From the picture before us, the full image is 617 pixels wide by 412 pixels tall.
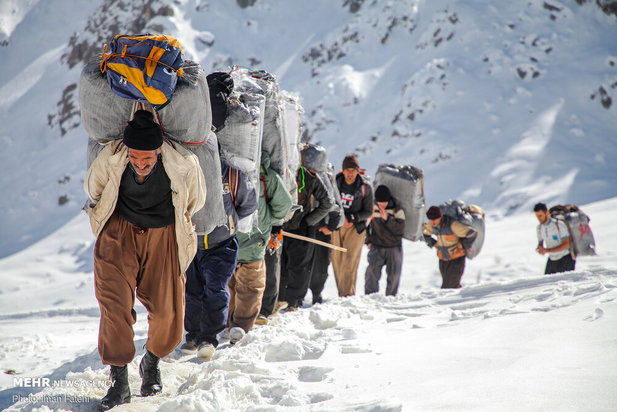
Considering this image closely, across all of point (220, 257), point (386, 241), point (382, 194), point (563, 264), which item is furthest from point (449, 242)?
point (220, 257)

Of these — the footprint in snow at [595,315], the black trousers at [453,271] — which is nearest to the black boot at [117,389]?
the footprint in snow at [595,315]

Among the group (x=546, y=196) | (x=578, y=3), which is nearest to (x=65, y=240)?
(x=546, y=196)

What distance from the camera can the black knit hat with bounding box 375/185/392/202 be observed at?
25.2 ft

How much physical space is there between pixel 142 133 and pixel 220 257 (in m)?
1.40

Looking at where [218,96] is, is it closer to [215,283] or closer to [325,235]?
[215,283]

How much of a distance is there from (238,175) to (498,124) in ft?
83.7

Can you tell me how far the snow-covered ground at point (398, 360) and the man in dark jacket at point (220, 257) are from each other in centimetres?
23

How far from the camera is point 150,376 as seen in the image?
2912 millimetres

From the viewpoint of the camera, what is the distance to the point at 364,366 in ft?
9.24

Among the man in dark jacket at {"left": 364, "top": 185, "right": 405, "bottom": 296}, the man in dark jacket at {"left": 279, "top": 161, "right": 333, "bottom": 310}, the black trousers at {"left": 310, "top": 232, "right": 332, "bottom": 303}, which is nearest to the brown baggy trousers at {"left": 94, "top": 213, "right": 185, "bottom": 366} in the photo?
the man in dark jacket at {"left": 279, "top": 161, "right": 333, "bottom": 310}

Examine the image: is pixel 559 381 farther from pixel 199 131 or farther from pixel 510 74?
pixel 510 74

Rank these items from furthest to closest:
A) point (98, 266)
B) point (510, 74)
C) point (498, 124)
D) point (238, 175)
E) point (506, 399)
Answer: point (510, 74) → point (498, 124) → point (238, 175) → point (98, 266) → point (506, 399)

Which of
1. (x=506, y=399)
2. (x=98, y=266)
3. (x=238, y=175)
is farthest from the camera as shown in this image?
(x=238, y=175)

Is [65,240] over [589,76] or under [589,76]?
under
